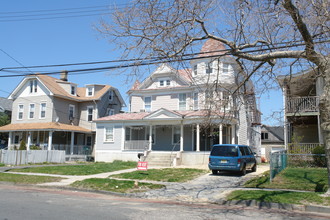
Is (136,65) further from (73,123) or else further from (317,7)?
(73,123)

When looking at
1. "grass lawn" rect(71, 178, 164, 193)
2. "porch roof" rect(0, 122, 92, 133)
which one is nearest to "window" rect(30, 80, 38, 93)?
"porch roof" rect(0, 122, 92, 133)

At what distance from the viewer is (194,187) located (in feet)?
44.6

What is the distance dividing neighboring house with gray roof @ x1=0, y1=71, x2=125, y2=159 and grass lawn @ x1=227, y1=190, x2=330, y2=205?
2591cm

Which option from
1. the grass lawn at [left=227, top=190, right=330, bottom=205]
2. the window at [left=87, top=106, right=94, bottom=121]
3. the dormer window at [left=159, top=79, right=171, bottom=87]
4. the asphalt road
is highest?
the dormer window at [left=159, top=79, right=171, bottom=87]

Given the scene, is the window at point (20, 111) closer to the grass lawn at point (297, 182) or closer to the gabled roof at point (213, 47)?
the gabled roof at point (213, 47)

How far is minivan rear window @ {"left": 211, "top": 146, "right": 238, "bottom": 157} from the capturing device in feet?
57.1

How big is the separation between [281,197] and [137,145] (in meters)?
20.5

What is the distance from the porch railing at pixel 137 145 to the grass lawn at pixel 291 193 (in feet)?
51.2

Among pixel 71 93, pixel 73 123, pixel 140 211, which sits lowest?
pixel 140 211

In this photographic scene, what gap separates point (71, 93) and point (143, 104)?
10454mm

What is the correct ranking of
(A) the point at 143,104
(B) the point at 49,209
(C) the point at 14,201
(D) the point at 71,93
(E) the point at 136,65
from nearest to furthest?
(B) the point at 49,209 → (C) the point at 14,201 → (E) the point at 136,65 → (A) the point at 143,104 → (D) the point at 71,93

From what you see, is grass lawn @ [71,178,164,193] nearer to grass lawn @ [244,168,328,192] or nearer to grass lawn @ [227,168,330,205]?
grass lawn @ [227,168,330,205]

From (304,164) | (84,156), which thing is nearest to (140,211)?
(304,164)

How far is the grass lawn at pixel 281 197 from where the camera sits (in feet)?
32.3
